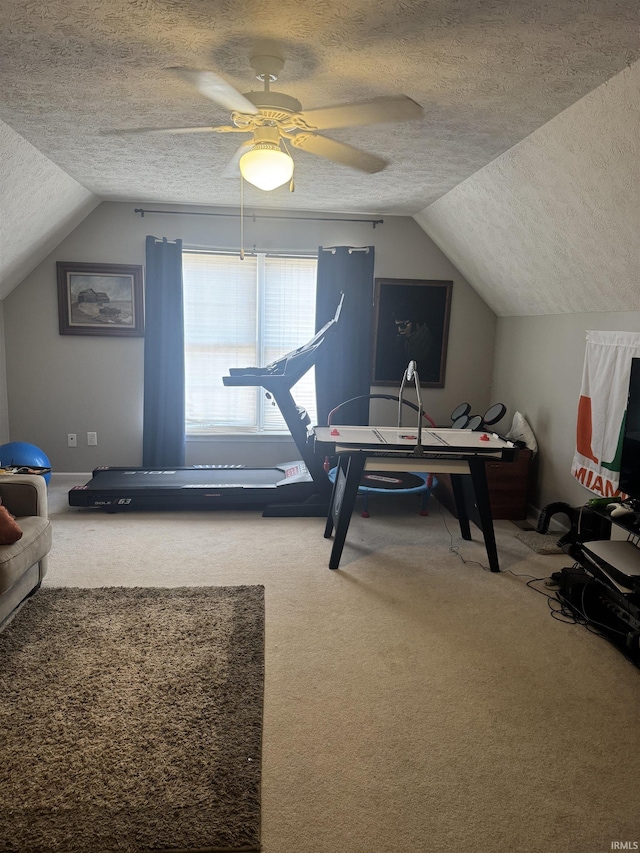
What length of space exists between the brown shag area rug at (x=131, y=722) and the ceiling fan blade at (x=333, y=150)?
221cm

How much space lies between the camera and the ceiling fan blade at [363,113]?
2195 mm

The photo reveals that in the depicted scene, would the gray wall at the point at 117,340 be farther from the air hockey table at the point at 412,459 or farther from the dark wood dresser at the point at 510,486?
the air hockey table at the point at 412,459

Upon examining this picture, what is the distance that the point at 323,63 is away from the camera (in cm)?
225

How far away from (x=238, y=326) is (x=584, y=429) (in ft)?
9.92

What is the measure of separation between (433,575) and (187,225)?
141 inches

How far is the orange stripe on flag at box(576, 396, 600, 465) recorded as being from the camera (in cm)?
376

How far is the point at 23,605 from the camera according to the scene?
2.94 meters

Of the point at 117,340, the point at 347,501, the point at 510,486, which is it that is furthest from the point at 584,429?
the point at 117,340

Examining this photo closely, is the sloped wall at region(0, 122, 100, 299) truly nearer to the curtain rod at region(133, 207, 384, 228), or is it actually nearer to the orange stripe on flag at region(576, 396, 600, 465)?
the curtain rod at region(133, 207, 384, 228)

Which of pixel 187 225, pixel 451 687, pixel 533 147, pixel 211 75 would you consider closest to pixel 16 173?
pixel 187 225

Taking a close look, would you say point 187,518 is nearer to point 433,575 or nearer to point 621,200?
point 433,575

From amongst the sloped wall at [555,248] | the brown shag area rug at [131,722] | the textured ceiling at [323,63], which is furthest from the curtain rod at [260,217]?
the brown shag area rug at [131,722]

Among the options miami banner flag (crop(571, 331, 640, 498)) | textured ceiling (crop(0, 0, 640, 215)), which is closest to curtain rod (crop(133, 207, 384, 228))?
textured ceiling (crop(0, 0, 640, 215))

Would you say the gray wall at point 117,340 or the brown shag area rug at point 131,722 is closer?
the brown shag area rug at point 131,722
